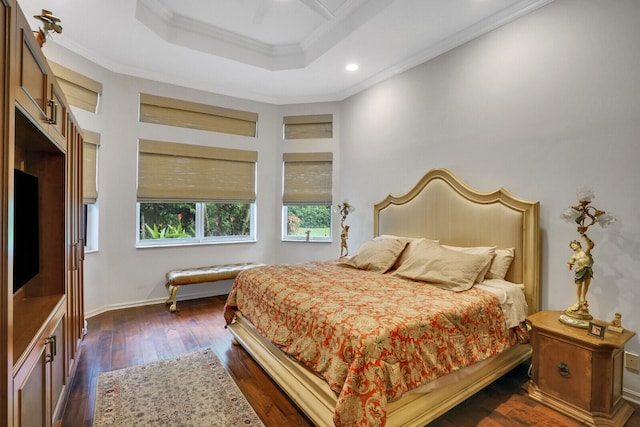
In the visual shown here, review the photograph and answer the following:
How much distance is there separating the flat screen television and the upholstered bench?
210 cm

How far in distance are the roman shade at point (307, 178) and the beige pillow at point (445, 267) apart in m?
2.23

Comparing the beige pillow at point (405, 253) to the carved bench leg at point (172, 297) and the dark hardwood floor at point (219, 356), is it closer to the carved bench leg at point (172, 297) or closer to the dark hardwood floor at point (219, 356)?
the dark hardwood floor at point (219, 356)

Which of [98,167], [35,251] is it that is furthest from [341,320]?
[98,167]

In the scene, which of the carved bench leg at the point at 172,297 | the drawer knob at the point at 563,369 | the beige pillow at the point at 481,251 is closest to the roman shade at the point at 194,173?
the carved bench leg at the point at 172,297

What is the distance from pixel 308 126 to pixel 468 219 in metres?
2.97

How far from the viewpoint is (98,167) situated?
3729 mm

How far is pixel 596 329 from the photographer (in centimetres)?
191

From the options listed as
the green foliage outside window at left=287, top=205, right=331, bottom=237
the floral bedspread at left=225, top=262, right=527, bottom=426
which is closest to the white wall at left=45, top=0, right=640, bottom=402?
the green foliage outside window at left=287, top=205, right=331, bottom=237

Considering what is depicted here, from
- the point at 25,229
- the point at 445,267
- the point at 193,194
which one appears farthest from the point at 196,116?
the point at 445,267

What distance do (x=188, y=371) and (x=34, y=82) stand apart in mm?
2163

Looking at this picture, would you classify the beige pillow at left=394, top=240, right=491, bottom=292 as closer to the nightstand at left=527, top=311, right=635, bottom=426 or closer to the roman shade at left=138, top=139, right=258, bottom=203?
the nightstand at left=527, top=311, right=635, bottom=426

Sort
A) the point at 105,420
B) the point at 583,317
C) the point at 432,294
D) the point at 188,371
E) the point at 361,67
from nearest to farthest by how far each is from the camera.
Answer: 1. the point at 105,420
2. the point at 583,317
3. the point at 432,294
4. the point at 188,371
5. the point at 361,67

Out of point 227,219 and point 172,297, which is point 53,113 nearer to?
point 172,297

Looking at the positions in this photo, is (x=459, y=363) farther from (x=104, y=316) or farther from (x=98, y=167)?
(x=98, y=167)
